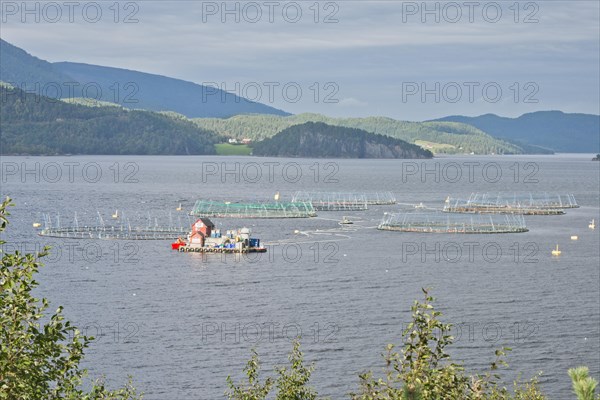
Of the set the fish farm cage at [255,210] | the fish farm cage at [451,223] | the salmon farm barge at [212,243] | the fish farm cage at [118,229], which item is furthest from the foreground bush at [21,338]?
the fish farm cage at [255,210]

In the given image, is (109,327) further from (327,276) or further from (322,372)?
(327,276)

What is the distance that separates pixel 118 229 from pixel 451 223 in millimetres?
51310

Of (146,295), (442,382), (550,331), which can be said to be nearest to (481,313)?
(550,331)

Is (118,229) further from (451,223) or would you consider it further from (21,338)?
(21,338)

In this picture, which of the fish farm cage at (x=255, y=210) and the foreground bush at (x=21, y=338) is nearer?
the foreground bush at (x=21, y=338)

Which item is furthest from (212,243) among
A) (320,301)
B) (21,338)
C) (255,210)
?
(21,338)

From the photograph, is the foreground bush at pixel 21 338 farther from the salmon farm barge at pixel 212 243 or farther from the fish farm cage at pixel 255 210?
the fish farm cage at pixel 255 210

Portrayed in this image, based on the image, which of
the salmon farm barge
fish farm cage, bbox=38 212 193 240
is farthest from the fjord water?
fish farm cage, bbox=38 212 193 240

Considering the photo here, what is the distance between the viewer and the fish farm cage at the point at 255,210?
161000 mm

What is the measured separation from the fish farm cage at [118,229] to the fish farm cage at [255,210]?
8.68 meters

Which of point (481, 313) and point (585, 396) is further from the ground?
point (585, 396)

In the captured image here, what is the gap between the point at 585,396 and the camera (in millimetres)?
13859

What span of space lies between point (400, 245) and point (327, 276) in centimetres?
2858

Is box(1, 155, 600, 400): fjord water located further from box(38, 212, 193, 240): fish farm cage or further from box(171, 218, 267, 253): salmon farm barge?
box(38, 212, 193, 240): fish farm cage
